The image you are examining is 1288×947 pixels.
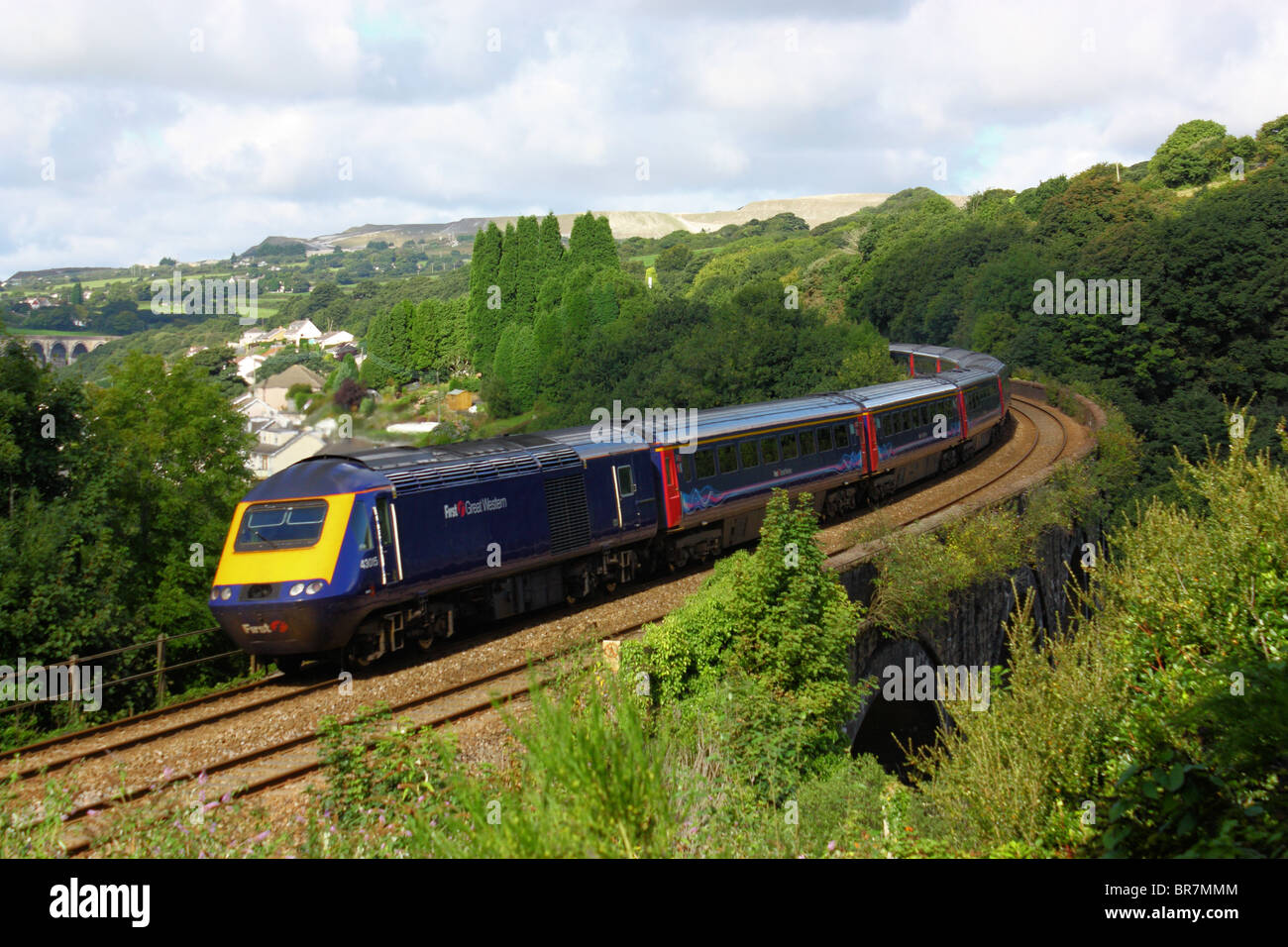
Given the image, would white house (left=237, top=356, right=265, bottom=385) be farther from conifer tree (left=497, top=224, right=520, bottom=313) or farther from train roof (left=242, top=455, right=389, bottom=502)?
train roof (left=242, top=455, right=389, bottom=502)

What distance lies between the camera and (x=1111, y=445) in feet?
127

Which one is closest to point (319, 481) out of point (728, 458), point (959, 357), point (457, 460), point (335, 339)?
point (457, 460)

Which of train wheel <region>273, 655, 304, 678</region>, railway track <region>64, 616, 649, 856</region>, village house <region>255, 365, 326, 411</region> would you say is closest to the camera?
railway track <region>64, 616, 649, 856</region>

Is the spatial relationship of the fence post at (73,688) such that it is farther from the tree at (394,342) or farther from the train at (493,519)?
the tree at (394,342)

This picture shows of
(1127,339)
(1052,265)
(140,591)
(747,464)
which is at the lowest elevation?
(140,591)

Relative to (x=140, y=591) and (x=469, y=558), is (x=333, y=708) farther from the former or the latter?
(x=140, y=591)

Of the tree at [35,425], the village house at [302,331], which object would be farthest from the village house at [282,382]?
the tree at [35,425]

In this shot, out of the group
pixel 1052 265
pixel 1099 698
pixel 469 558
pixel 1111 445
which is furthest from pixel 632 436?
pixel 1052 265

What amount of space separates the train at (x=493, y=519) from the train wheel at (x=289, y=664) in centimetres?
3

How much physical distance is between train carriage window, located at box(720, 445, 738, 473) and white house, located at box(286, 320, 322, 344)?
8109 cm

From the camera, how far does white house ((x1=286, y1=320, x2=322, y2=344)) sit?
97.4 m

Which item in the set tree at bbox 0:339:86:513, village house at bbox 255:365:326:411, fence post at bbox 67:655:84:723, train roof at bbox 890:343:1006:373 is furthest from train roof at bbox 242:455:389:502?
Answer: village house at bbox 255:365:326:411

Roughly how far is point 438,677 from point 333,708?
5.89 feet

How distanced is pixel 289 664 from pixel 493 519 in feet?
12.8
